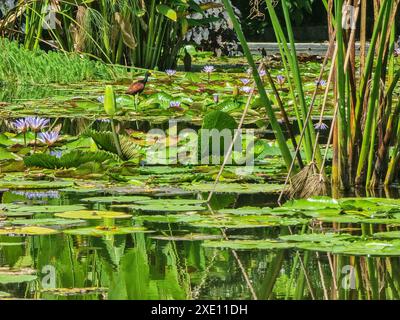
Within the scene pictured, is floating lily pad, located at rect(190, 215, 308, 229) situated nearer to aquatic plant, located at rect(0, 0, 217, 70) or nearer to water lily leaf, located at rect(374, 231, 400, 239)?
water lily leaf, located at rect(374, 231, 400, 239)

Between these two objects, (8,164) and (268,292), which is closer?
(268,292)

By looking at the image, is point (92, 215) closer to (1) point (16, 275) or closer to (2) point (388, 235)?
(1) point (16, 275)

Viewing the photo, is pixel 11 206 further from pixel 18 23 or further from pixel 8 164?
pixel 18 23

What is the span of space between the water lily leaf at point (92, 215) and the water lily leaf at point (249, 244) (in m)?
0.48

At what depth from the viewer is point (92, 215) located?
3512mm

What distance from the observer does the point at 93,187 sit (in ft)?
13.6

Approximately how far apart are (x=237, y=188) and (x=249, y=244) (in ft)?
3.41

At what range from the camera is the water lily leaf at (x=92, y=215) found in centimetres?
349

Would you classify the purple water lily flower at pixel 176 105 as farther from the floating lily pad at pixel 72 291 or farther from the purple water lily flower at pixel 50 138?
the floating lily pad at pixel 72 291

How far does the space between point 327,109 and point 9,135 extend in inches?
109

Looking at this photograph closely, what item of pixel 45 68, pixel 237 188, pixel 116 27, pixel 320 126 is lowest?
pixel 237 188

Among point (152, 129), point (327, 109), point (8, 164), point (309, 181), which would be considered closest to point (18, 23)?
point (327, 109)

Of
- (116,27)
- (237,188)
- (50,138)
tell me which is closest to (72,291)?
(237,188)
